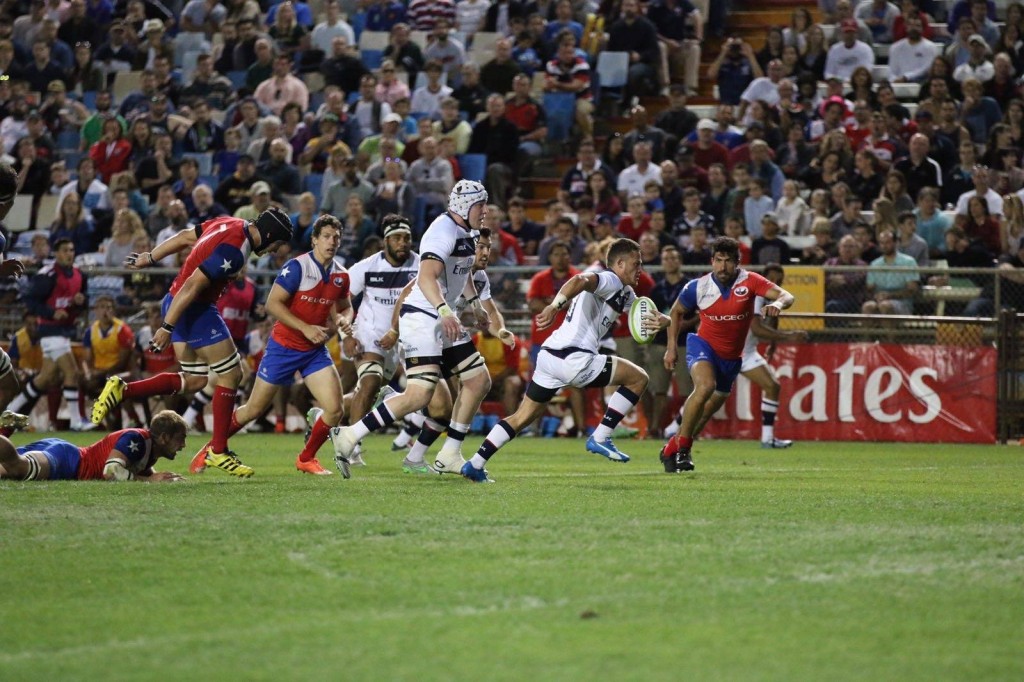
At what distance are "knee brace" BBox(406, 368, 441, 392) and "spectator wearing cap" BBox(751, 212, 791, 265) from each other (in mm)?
8831

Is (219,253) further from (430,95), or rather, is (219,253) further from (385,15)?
(385,15)

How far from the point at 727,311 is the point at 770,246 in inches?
243

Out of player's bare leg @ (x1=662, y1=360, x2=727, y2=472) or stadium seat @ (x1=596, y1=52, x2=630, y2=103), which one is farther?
stadium seat @ (x1=596, y1=52, x2=630, y2=103)

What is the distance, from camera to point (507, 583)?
685 cm

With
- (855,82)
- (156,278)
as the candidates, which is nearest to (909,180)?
(855,82)

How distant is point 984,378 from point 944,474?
6.02 m

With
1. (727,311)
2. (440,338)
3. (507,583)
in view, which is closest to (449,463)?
(440,338)

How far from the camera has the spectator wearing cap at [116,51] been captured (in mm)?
29172

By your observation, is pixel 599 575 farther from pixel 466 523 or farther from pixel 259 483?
pixel 259 483

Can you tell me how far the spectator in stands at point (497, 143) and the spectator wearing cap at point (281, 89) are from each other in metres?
3.72

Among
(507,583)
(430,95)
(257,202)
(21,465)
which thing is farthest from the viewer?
(430,95)

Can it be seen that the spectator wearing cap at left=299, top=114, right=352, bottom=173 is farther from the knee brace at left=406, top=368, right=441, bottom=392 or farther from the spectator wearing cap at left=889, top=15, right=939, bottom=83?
the knee brace at left=406, top=368, right=441, bottom=392

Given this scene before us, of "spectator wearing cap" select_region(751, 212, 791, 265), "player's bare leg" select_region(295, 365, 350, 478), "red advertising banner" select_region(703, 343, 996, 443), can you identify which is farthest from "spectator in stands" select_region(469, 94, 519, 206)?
"player's bare leg" select_region(295, 365, 350, 478)

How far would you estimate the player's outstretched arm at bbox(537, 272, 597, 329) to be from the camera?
38.5 feet
